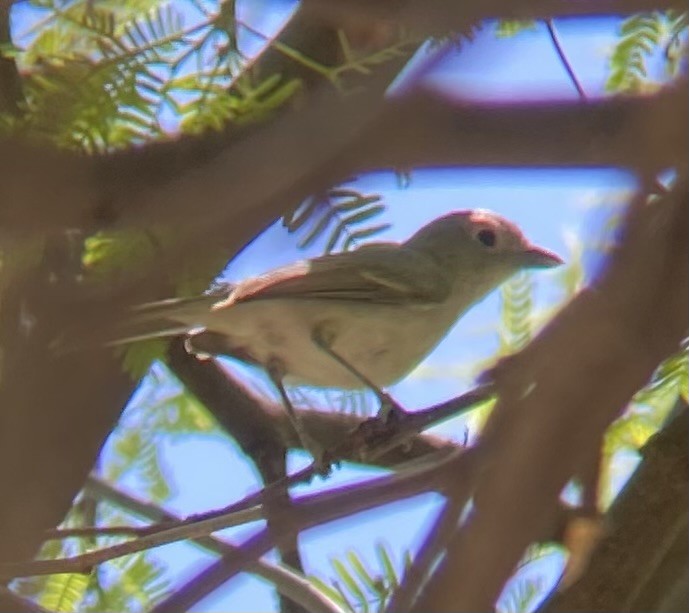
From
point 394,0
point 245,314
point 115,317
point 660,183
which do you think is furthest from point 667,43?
point 245,314

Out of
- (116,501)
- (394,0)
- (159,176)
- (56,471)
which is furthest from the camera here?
(116,501)

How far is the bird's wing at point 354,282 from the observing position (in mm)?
2676

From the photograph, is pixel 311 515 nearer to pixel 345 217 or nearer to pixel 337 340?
pixel 345 217

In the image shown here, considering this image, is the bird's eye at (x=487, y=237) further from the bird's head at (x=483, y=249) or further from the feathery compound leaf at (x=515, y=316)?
the feathery compound leaf at (x=515, y=316)

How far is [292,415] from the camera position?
8.81ft

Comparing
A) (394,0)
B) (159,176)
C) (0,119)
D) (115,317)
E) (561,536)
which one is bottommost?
(561,536)

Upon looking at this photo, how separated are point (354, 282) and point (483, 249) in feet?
2.31

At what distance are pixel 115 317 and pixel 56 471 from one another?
0.98 m

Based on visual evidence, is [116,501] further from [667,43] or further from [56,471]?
[667,43]

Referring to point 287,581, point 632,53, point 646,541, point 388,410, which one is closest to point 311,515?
point 646,541

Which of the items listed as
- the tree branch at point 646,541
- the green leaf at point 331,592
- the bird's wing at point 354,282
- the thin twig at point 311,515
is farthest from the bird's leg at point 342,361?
the thin twig at point 311,515

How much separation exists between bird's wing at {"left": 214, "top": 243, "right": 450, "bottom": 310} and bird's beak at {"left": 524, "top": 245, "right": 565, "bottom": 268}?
0.27 meters

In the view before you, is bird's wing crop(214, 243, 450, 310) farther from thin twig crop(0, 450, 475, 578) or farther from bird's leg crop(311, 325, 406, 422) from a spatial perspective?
thin twig crop(0, 450, 475, 578)

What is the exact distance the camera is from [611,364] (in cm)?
58
